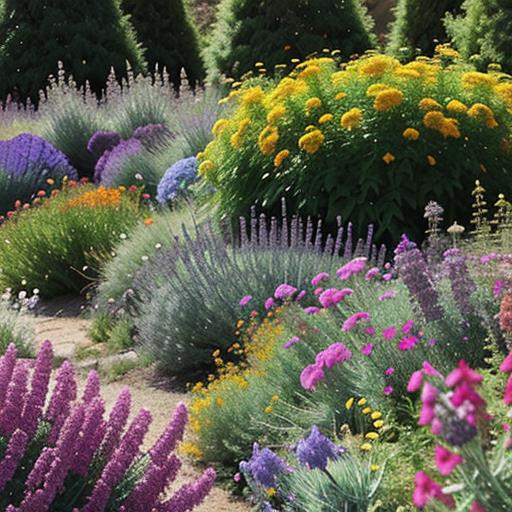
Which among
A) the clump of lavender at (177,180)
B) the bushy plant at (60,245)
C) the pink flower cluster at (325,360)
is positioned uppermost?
the pink flower cluster at (325,360)

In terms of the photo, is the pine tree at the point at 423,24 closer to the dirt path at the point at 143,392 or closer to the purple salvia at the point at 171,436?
the dirt path at the point at 143,392

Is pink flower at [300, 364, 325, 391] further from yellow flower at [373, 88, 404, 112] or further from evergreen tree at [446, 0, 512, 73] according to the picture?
evergreen tree at [446, 0, 512, 73]

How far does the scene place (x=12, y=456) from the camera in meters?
3.04

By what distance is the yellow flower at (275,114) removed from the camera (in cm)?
707

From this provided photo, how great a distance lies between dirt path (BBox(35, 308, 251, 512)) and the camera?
4.37 metres

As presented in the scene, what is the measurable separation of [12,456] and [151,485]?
46cm

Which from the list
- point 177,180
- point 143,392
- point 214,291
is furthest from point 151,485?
point 177,180

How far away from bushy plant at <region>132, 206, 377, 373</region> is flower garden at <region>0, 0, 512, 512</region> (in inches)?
0.6

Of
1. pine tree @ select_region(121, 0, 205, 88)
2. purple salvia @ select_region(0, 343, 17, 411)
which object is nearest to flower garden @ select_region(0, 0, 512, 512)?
purple salvia @ select_region(0, 343, 17, 411)

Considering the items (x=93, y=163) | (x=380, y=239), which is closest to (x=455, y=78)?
(x=380, y=239)

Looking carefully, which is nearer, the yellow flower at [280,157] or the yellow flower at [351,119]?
the yellow flower at [351,119]

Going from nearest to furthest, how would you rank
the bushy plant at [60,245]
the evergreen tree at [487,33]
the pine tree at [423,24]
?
the bushy plant at [60,245] < the evergreen tree at [487,33] < the pine tree at [423,24]

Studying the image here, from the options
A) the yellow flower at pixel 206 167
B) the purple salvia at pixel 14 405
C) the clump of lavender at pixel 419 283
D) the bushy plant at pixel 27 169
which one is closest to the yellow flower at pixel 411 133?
the yellow flower at pixel 206 167

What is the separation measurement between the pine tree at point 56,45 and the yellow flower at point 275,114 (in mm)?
8704
